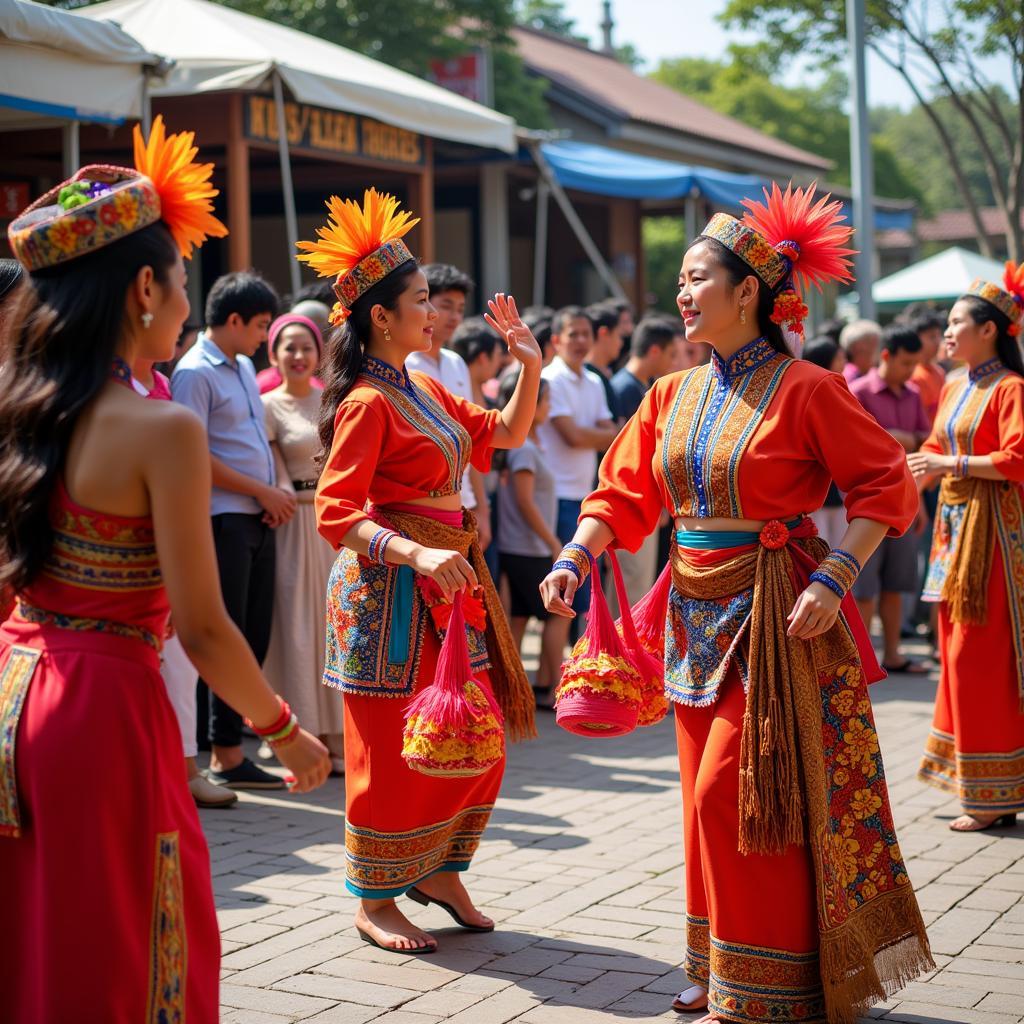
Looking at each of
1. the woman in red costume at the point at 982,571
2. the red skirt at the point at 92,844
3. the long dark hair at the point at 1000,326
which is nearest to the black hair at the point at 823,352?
the woman in red costume at the point at 982,571

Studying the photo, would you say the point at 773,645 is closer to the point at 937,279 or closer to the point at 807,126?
the point at 937,279

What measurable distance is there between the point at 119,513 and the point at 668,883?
3064 millimetres

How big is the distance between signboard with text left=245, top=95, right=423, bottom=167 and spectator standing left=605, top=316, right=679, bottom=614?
331cm

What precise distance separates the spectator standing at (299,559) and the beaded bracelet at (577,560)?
9.84ft

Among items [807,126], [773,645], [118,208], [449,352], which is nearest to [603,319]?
[449,352]

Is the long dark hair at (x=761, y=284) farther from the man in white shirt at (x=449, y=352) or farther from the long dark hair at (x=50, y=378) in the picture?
the man in white shirt at (x=449, y=352)

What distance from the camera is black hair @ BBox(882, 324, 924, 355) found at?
9.29 metres

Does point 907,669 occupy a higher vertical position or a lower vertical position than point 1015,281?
lower

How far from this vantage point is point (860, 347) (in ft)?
33.0

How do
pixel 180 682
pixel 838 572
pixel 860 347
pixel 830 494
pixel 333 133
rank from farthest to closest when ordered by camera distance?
pixel 333 133 → pixel 860 347 → pixel 830 494 → pixel 180 682 → pixel 838 572

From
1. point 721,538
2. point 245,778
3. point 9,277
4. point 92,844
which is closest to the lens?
point 92,844

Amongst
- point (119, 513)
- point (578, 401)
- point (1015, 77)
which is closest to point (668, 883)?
point (119, 513)

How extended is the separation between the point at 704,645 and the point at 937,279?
17196 mm

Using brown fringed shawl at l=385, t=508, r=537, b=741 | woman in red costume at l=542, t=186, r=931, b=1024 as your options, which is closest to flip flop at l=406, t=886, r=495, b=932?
brown fringed shawl at l=385, t=508, r=537, b=741
